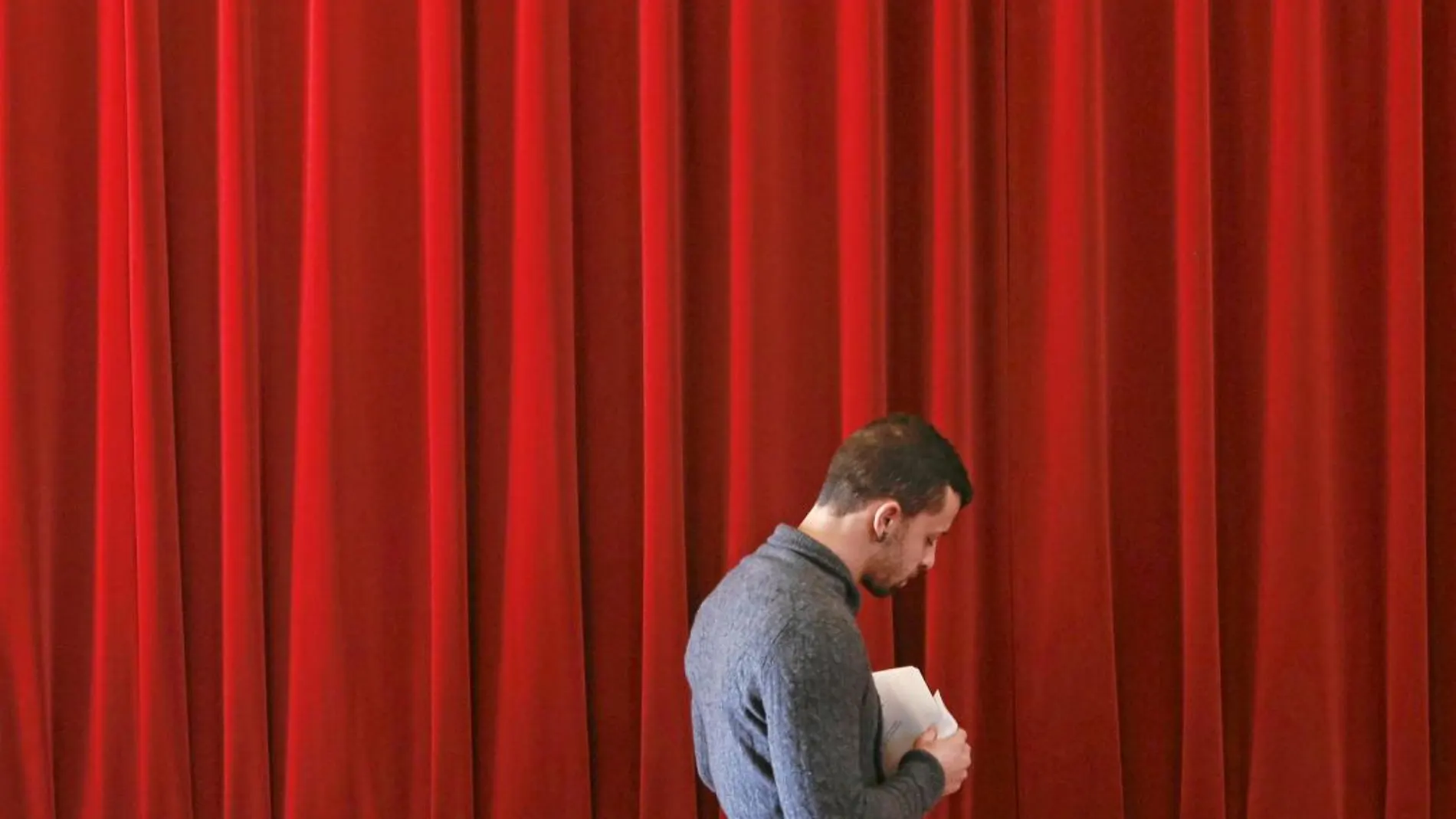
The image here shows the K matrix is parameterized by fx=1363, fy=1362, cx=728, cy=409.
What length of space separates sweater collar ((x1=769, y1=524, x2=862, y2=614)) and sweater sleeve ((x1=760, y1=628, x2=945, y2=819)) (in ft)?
0.42

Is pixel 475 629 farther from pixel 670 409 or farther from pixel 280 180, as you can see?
pixel 280 180

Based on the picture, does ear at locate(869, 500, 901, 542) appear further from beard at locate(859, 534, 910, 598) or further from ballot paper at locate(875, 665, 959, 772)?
ballot paper at locate(875, 665, 959, 772)

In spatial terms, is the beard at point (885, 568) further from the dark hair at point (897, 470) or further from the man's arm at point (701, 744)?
the man's arm at point (701, 744)

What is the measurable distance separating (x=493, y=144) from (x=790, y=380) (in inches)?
25.1

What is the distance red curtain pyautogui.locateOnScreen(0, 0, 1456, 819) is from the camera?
7.31 ft

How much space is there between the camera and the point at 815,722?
1397mm

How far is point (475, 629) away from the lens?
2.29 metres

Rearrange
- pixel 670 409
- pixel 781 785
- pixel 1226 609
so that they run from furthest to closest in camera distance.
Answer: pixel 1226 609 < pixel 670 409 < pixel 781 785

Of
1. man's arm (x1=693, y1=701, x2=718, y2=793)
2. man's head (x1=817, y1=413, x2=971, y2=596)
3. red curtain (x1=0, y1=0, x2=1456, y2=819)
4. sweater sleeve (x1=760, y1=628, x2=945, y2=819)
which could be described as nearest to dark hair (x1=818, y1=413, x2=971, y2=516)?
man's head (x1=817, y1=413, x2=971, y2=596)

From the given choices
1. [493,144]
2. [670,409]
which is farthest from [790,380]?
[493,144]

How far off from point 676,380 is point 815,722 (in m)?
0.95

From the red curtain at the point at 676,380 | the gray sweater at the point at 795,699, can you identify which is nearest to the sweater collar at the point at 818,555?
the gray sweater at the point at 795,699

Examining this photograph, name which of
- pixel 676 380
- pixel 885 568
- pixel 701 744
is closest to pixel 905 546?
pixel 885 568

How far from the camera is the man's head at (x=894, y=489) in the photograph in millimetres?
1579
